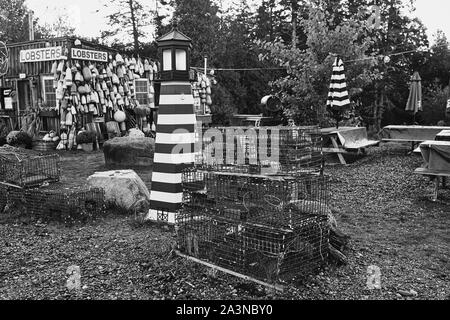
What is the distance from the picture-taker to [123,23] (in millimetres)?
30984

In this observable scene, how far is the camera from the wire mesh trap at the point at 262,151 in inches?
196

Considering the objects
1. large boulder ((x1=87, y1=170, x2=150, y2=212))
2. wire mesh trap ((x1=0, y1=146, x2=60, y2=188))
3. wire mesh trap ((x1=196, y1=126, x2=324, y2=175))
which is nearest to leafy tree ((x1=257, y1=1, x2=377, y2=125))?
wire mesh trap ((x1=0, y1=146, x2=60, y2=188))

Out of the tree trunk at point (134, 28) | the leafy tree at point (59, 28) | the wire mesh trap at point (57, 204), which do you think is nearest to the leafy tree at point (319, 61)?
the wire mesh trap at point (57, 204)

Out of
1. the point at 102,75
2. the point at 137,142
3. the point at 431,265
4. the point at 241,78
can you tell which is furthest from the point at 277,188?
the point at 241,78

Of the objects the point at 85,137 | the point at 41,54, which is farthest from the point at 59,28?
the point at 85,137

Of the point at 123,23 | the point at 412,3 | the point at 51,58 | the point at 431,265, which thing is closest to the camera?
the point at 431,265

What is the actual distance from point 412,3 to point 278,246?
2662 centimetres

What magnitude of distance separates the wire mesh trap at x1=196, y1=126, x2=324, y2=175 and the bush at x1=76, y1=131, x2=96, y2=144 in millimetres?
12319

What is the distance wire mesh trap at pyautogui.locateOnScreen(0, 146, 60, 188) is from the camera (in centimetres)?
795

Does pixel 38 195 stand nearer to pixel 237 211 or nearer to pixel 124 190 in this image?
pixel 124 190

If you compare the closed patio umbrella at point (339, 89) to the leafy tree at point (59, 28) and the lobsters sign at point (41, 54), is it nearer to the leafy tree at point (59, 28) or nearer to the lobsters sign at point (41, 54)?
the lobsters sign at point (41, 54)

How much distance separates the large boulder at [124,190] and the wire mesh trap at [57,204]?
0.17 metres
